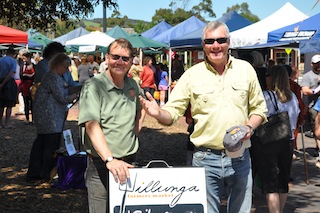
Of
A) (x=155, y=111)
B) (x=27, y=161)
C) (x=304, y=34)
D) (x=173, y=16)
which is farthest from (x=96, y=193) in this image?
(x=173, y=16)

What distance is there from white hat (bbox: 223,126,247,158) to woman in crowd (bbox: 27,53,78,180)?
12.4 feet

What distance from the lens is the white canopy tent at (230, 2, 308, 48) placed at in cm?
1111

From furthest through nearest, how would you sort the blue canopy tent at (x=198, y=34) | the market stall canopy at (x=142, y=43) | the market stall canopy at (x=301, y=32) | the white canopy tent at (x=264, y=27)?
the market stall canopy at (x=142, y=43)
the blue canopy tent at (x=198, y=34)
the white canopy tent at (x=264, y=27)
the market stall canopy at (x=301, y=32)

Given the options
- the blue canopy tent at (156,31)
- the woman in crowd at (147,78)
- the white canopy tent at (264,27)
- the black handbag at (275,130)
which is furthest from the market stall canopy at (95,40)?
the black handbag at (275,130)

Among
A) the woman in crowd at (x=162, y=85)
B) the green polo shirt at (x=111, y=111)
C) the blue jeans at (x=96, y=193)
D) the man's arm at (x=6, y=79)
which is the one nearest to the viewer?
the green polo shirt at (x=111, y=111)

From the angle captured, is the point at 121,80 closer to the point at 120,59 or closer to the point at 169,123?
the point at 120,59

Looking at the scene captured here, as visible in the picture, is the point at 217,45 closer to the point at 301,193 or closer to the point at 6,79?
the point at 301,193

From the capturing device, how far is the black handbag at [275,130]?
5.20m

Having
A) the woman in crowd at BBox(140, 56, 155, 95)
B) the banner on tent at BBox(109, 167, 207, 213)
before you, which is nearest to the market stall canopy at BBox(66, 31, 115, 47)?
the woman in crowd at BBox(140, 56, 155, 95)

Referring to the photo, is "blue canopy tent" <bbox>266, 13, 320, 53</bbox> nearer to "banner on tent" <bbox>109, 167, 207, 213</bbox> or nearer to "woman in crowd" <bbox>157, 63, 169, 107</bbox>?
"banner on tent" <bbox>109, 167, 207, 213</bbox>

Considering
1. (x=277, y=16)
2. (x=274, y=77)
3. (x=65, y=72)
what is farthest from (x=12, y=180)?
(x=277, y=16)

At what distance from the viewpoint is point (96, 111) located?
340cm

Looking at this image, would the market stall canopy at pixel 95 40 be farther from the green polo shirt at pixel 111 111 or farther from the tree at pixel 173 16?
the tree at pixel 173 16

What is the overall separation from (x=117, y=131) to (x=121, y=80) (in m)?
0.34
